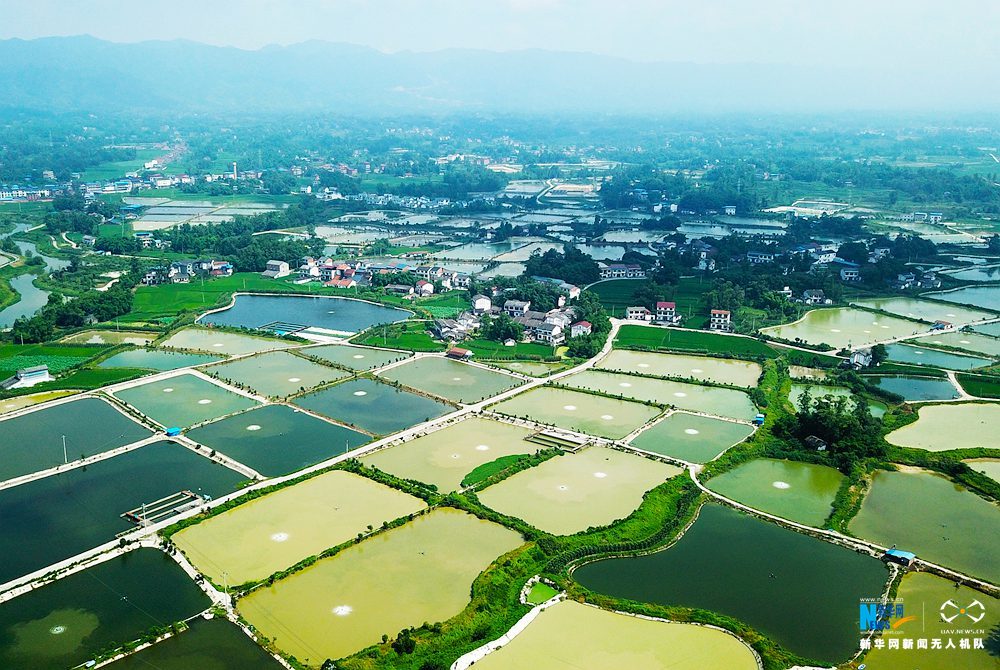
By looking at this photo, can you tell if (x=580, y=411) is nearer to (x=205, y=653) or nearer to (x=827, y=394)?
(x=827, y=394)

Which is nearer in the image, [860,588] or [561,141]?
[860,588]

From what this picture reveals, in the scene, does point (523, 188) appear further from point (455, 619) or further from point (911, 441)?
point (455, 619)

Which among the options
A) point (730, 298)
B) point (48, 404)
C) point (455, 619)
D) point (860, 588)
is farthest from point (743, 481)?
point (48, 404)

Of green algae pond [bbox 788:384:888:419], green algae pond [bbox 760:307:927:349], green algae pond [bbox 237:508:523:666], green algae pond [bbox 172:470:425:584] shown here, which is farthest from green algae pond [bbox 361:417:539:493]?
green algae pond [bbox 760:307:927:349]

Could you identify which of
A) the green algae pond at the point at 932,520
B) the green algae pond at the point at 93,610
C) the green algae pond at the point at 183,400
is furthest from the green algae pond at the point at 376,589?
the green algae pond at the point at 183,400

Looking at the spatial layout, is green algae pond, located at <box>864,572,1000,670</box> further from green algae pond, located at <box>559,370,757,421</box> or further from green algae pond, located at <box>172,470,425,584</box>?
green algae pond, located at <box>172,470,425,584</box>

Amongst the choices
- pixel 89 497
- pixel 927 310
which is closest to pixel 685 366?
pixel 927 310
